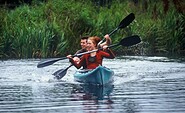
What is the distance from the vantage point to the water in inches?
486

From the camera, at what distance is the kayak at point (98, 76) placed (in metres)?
16.6

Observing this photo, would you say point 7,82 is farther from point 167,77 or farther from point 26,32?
point 26,32

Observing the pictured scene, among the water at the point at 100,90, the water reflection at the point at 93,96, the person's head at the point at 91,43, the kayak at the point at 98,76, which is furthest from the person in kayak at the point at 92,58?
the water reflection at the point at 93,96

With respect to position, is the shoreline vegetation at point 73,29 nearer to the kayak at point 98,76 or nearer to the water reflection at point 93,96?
the kayak at point 98,76

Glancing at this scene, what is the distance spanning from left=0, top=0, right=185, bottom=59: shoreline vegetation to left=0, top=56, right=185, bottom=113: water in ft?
4.24

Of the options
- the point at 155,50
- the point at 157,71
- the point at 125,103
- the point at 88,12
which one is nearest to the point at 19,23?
the point at 88,12

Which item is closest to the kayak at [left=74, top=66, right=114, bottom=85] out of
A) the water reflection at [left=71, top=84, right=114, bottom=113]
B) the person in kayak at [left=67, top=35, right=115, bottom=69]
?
the water reflection at [left=71, top=84, right=114, bottom=113]

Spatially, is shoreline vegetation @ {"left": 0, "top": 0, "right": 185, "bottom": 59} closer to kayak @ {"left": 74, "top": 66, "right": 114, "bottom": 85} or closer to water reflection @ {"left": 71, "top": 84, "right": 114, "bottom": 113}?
kayak @ {"left": 74, "top": 66, "right": 114, "bottom": 85}

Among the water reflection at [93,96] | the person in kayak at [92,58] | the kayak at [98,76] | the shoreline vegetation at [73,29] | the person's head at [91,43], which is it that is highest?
the shoreline vegetation at [73,29]

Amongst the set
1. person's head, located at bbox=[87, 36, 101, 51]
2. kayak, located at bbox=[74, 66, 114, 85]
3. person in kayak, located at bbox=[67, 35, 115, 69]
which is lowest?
kayak, located at bbox=[74, 66, 114, 85]

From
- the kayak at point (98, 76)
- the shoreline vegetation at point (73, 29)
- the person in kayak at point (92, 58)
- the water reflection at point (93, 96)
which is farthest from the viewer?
the shoreline vegetation at point (73, 29)

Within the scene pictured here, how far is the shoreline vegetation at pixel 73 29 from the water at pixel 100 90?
1.29m

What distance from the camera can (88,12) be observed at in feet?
86.7

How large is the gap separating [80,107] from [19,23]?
42.3 ft
